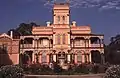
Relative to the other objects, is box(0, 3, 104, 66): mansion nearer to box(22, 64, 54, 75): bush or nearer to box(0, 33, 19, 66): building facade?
box(0, 33, 19, 66): building facade

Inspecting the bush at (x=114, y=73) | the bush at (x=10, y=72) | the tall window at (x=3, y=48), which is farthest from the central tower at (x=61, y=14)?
the bush at (x=10, y=72)

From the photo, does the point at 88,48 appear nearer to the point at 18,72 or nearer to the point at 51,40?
the point at 51,40

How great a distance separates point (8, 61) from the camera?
54625 mm

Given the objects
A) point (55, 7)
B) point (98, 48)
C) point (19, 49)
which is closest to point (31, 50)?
point (19, 49)

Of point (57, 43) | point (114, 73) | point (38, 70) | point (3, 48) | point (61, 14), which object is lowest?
point (38, 70)

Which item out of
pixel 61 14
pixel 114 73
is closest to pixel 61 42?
pixel 61 14

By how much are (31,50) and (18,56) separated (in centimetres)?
282

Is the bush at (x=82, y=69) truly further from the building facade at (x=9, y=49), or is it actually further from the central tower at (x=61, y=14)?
the building facade at (x=9, y=49)

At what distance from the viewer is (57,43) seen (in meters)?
55.0

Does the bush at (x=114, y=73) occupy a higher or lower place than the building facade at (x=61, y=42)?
lower

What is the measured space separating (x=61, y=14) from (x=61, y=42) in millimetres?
5858

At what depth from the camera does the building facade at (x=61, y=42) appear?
5488cm

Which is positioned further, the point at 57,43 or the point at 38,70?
the point at 57,43

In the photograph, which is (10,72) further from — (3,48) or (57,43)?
(3,48)
